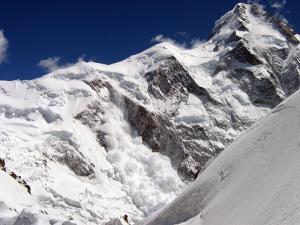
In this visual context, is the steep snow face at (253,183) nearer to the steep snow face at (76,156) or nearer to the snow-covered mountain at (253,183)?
the snow-covered mountain at (253,183)

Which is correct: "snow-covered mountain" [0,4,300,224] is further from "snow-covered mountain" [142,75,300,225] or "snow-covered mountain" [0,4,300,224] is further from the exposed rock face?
"snow-covered mountain" [142,75,300,225]

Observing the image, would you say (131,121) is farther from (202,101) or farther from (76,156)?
(76,156)

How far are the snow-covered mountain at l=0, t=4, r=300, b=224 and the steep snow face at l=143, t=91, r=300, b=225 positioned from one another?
257 ft

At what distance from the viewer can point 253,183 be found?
60.2ft

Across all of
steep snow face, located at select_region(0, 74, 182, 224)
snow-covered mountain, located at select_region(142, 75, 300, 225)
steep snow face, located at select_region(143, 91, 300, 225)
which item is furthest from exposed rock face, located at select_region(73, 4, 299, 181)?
snow-covered mountain, located at select_region(142, 75, 300, 225)

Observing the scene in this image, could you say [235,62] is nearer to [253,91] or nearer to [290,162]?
[253,91]

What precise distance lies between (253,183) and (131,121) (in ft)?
462

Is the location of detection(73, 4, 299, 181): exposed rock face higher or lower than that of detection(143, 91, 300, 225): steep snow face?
higher

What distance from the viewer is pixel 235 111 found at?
7087 inches

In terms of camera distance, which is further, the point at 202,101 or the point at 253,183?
the point at 202,101

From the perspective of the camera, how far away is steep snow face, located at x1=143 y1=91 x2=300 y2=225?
15.7m

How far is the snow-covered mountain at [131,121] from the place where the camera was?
119 meters

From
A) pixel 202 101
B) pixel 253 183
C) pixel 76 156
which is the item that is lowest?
pixel 253 183

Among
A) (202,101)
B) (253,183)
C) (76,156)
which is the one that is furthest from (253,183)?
(202,101)
